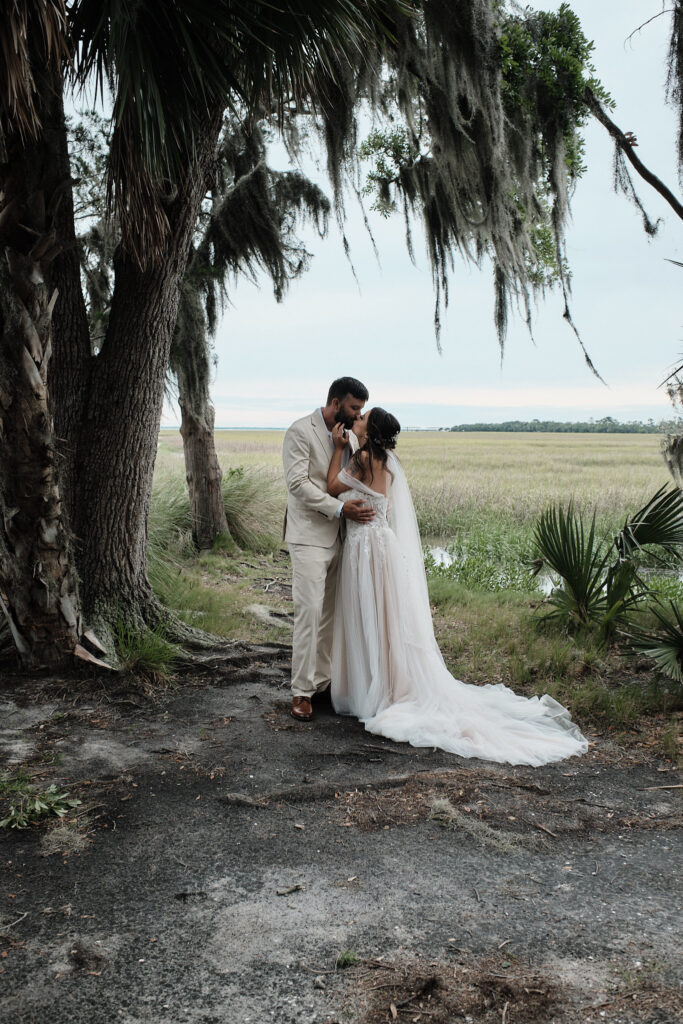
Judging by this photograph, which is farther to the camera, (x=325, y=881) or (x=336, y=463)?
(x=336, y=463)

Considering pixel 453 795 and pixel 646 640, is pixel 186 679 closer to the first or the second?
pixel 453 795

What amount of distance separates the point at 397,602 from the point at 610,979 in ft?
9.11

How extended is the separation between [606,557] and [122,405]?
12.7 feet

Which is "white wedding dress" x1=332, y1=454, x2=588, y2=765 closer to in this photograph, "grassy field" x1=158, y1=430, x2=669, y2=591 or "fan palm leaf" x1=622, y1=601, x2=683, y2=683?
"fan palm leaf" x1=622, y1=601, x2=683, y2=683

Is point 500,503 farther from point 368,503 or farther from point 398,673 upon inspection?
point 398,673

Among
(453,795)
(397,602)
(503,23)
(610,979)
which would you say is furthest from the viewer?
(503,23)

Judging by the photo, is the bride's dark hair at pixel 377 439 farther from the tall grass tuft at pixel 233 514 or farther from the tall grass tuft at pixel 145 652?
the tall grass tuft at pixel 233 514

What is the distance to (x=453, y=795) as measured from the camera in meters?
3.82

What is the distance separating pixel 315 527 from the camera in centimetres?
517

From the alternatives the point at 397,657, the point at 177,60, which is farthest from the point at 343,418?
the point at 177,60

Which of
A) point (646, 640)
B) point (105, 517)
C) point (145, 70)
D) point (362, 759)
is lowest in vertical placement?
point (362, 759)

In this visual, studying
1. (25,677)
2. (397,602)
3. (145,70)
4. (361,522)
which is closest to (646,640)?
(397,602)

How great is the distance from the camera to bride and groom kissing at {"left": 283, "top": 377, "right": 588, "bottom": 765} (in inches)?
193

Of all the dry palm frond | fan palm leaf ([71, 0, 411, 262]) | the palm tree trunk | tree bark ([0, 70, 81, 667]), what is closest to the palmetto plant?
fan palm leaf ([71, 0, 411, 262])
